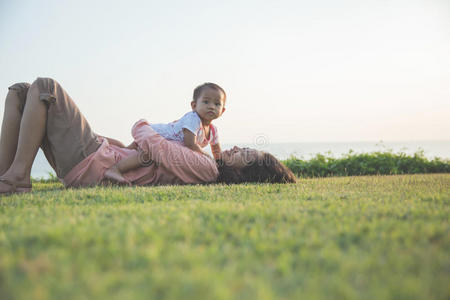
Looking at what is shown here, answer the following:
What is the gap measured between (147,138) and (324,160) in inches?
188

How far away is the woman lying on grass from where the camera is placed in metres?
3.23

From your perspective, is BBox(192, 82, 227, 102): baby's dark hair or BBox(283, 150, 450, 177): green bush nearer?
BBox(192, 82, 227, 102): baby's dark hair

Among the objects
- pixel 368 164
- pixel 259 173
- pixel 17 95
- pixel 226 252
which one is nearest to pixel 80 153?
pixel 17 95

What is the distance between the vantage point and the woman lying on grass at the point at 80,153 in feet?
10.6

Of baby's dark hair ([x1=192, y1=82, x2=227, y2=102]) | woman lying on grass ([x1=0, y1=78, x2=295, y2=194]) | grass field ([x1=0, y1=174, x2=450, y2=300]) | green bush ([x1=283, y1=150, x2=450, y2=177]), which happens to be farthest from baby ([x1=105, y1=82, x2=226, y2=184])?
green bush ([x1=283, y1=150, x2=450, y2=177])

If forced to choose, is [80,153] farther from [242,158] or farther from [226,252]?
[226,252]

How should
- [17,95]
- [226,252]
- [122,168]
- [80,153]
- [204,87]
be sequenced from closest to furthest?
[226,252] → [17,95] → [80,153] → [122,168] → [204,87]

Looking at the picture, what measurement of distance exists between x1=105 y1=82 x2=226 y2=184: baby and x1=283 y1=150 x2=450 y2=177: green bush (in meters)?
3.08

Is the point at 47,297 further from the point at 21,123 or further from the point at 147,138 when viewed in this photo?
the point at 147,138

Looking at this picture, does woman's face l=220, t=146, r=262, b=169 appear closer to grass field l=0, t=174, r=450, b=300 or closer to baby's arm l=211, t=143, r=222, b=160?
baby's arm l=211, t=143, r=222, b=160

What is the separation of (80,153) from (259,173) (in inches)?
91.0

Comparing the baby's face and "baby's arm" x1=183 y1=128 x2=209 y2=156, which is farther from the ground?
the baby's face

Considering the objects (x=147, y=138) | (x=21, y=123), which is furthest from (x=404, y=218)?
(x=21, y=123)

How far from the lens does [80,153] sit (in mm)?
3602
